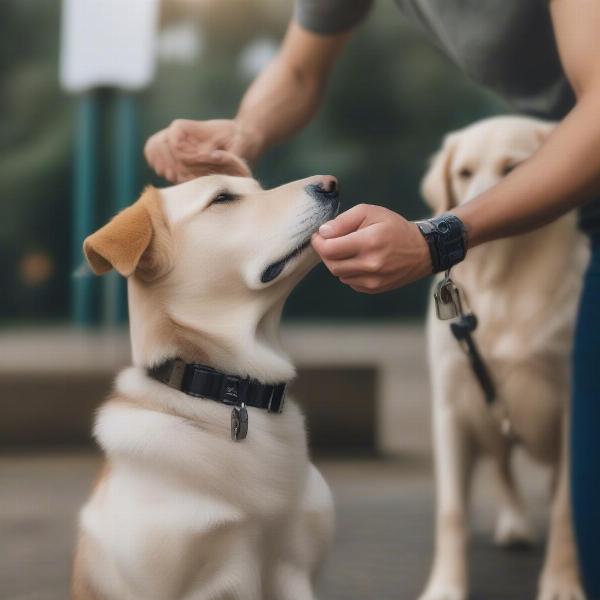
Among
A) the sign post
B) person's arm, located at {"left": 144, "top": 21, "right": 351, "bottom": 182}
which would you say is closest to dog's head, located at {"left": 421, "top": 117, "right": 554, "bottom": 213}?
person's arm, located at {"left": 144, "top": 21, "right": 351, "bottom": 182}

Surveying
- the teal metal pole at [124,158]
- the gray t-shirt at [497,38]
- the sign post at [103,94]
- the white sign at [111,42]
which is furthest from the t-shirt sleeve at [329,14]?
the teal metal pole at [124,158]

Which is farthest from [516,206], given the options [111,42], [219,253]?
[111,42]

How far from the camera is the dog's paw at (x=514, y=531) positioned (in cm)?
385

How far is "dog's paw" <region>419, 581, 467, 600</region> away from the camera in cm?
296

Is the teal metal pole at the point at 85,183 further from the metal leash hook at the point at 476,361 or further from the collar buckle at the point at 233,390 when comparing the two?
the collar buckle at the point at 233,390

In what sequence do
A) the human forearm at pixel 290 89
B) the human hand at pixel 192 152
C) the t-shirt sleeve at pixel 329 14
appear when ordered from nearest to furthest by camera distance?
the human hand at pixel 192 152
the human forearm at pixel 290 89
the t-shirt sleeve at pixel 329 14

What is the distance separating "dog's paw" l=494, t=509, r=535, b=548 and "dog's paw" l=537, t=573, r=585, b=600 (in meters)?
0.84

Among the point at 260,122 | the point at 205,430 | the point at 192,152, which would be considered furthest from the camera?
the point at 260,122

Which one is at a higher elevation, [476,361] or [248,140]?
[248,140]

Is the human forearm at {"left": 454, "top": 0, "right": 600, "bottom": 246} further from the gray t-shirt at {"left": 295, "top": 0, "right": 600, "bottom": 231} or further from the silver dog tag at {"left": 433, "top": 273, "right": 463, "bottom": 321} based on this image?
the gray t-shirt at {"left": 295, "top": 0, "right": 600, "bottom": 231}

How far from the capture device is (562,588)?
9.80ft

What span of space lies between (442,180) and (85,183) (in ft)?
20.5

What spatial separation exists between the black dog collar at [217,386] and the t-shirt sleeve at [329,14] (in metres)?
1.28

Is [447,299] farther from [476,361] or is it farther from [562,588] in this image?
[562,588]
